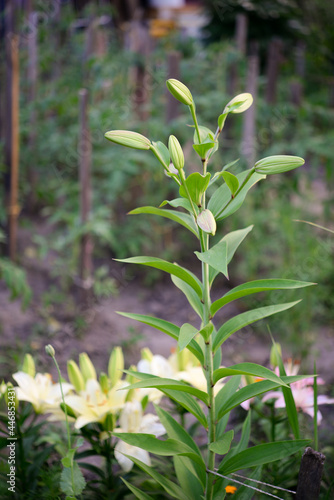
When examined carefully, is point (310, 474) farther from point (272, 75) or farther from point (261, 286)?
point (272, 75)

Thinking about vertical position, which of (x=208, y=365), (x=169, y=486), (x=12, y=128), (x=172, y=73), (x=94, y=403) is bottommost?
(x=169, y=486)

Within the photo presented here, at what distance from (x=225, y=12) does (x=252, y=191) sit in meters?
2.36

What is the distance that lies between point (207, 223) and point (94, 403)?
561 mm

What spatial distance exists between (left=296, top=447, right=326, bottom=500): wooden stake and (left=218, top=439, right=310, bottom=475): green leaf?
0.03 m

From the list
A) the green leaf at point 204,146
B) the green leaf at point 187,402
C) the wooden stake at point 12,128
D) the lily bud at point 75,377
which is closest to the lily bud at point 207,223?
the green leaf at point 204,146

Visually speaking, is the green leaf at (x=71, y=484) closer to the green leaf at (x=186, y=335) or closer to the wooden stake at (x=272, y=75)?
the green leaf at (x=186, y=335)

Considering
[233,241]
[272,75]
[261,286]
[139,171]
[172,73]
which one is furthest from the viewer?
[272,75]

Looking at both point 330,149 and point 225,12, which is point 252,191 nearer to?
point 330,149

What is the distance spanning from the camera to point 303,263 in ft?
7.46

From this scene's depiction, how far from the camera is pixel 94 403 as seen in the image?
1084mm

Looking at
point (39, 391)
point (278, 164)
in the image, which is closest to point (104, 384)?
point (39, 391)

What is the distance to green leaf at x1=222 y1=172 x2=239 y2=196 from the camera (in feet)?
2.50

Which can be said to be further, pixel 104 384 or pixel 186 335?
pixel 104 384

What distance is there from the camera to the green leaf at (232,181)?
0.76 metres
